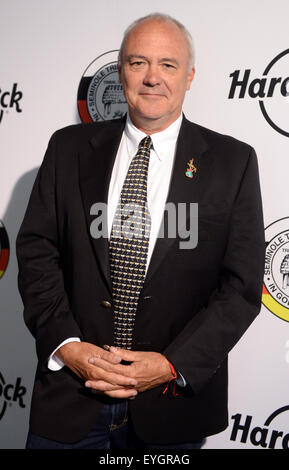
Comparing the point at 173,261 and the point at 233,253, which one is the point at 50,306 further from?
the point at 233,253

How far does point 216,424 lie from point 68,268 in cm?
67

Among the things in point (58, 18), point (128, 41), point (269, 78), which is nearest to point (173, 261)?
point (128, 41)

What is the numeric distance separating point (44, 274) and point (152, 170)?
0.46 metres

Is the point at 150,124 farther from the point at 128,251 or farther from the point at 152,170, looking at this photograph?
the point at 128,251

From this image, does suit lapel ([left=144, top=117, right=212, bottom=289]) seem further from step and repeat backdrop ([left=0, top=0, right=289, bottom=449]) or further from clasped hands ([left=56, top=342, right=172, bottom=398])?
step and repeat backdrop ([left=0, top=0, right=289, bottom=449])

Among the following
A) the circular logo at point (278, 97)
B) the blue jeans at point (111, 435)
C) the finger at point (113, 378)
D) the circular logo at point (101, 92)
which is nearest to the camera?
the finger at point (113, 378)

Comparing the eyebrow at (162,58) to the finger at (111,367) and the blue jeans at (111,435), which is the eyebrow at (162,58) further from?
the blue jeans at (111,435)

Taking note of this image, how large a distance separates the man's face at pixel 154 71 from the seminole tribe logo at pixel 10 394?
142 cm

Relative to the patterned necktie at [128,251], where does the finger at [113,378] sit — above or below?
below

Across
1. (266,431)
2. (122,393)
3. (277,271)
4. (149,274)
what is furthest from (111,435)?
(277,271)

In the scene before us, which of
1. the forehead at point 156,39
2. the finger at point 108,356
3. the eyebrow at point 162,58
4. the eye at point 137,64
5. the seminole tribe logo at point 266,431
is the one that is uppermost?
the forehead at point 156,39

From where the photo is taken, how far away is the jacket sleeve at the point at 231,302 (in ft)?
4.62

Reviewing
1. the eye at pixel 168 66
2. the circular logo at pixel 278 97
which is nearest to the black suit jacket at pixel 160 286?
the eye at pixel 168 66

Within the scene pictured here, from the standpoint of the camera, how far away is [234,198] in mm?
1494
